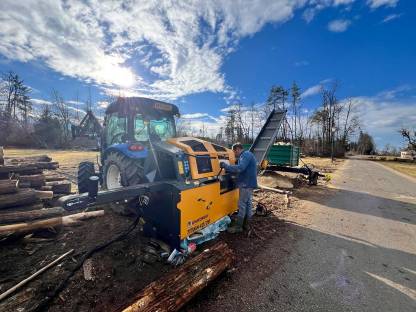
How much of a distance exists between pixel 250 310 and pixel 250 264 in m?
0.96

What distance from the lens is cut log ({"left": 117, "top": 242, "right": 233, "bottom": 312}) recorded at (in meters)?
2.21

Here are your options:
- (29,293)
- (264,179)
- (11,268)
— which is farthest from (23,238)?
(264,179)

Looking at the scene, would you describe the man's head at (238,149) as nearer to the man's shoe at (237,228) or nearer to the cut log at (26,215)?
the man's shoe at (237,228)

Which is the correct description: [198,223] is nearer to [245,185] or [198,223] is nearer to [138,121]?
[245,185]

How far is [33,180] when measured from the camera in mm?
5988

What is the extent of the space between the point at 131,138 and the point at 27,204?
2774mm

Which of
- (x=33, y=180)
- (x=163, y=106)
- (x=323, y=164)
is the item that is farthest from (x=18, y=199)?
(x=323, y=164)

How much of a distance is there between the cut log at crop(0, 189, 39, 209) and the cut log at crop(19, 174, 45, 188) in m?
1.15

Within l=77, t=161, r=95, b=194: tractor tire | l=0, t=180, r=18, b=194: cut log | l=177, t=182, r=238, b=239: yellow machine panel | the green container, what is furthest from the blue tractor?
the green container

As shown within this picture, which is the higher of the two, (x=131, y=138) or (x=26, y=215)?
(x=131, y=138)

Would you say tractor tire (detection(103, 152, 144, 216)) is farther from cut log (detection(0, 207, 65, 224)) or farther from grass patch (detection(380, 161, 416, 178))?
grass patch (detection(380, 161, 416, 178))

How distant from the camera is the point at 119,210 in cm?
527

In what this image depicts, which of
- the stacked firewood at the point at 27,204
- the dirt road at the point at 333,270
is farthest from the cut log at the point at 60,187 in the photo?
the dirt road at the point at 333,270

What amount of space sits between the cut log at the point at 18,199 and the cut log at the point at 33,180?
1152mm
